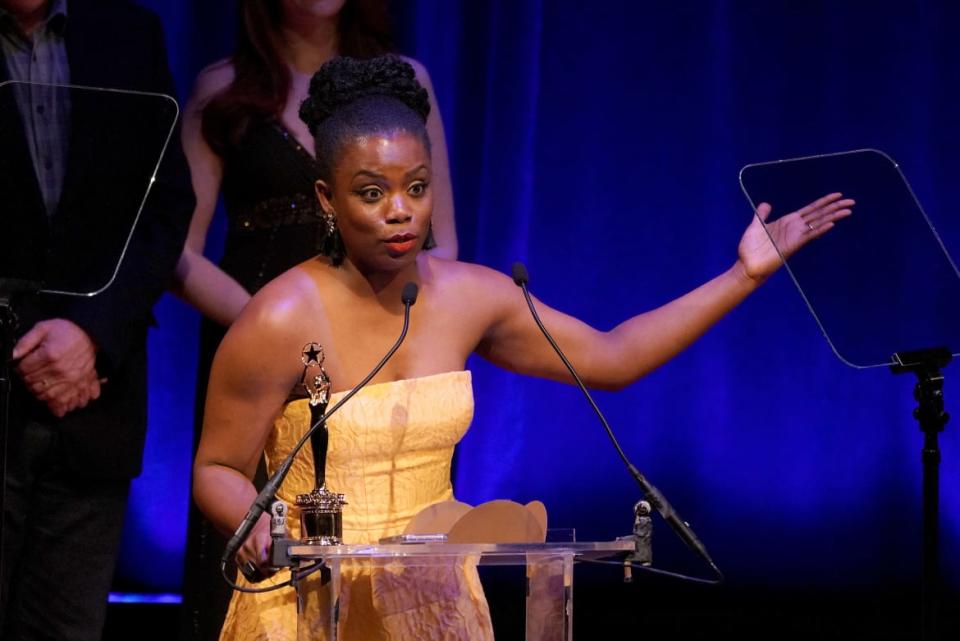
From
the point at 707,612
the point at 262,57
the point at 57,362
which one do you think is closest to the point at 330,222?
the point at 57,362

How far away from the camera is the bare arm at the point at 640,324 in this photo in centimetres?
271

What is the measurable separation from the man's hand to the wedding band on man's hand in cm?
86

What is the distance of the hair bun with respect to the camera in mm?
2533

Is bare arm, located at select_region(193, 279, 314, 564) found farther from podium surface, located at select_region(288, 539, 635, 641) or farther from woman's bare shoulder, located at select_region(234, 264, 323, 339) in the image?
podium surface, located at select_region(288, 539, 635, 641)

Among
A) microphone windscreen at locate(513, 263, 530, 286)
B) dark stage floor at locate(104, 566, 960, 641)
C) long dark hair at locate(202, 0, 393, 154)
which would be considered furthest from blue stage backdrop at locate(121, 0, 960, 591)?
microphone windscreen at locate(513, 263, 530, 286)

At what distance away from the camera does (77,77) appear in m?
2.90

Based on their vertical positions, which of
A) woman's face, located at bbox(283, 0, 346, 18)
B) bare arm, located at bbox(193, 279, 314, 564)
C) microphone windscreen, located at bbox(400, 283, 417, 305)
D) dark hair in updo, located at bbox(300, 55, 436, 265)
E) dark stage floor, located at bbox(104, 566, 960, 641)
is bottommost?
dark stage floor, located at bbox(104, 566, 960, 641)

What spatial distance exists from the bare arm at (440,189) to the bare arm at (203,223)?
16.8 inches

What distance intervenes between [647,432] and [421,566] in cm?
229

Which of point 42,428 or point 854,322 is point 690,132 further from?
point 42,428

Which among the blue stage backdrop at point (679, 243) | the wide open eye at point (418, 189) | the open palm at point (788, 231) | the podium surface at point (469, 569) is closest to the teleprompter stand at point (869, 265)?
the open palm at point (788, 231)

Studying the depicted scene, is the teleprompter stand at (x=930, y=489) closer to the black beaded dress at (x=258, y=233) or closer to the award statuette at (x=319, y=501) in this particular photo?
the award statuette at (x=319, y=501)

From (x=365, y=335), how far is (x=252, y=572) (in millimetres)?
593

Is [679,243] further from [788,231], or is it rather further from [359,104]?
[359,104]
